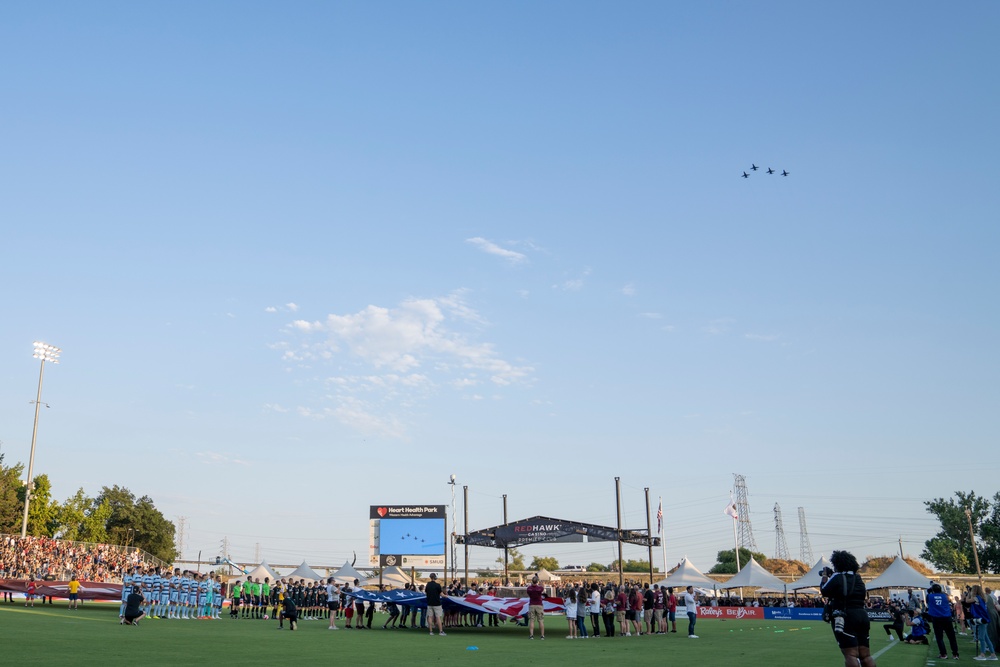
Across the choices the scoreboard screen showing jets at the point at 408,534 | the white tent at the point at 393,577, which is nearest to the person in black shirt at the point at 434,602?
the white tent at the point at 393,577

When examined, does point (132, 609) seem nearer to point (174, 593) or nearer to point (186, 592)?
point (174, 593)

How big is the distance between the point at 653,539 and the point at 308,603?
25358mm

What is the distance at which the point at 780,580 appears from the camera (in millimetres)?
49438

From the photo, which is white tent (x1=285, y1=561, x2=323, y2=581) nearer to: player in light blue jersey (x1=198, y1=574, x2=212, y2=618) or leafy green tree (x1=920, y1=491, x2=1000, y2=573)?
player in light blue jersey (x1=198, y1=574, x2=212, y2=618)

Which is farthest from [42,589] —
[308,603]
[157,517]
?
[157,517]

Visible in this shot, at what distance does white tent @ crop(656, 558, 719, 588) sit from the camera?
165ft

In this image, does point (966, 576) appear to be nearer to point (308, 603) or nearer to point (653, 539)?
point (653, 539)

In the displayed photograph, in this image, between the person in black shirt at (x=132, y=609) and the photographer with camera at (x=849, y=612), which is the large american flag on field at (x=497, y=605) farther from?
the photographer with camera at (x=849, y=612)

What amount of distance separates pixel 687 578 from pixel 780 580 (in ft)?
18.5

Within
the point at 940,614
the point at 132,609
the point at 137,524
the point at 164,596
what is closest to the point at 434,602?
the point at 132,609

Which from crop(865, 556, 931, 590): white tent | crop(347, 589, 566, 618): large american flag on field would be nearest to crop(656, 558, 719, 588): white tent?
crop(865, 556, 931, 590): white tent

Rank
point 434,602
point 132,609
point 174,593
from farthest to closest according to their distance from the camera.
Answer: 1. point 174,593
2. point 434,602
3. point 132,609

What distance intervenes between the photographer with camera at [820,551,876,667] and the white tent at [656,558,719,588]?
42830 millimetres

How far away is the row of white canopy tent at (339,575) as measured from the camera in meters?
49.3
